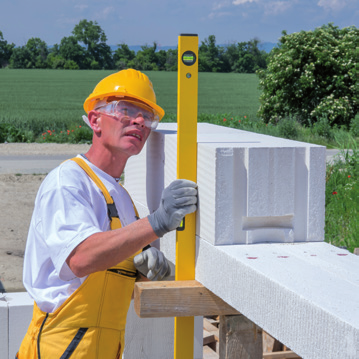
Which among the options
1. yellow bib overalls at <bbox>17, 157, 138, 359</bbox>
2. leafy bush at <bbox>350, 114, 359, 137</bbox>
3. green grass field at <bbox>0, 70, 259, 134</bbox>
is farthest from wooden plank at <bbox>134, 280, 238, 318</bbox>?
green grass field at <bbox>0, 70, 259, 134</bbox>

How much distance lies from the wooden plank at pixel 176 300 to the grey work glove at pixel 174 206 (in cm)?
21

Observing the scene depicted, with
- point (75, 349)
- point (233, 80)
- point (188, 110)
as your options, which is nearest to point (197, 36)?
point (188, 110)

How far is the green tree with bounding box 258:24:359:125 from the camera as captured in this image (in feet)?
62.0

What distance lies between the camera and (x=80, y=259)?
2371mm

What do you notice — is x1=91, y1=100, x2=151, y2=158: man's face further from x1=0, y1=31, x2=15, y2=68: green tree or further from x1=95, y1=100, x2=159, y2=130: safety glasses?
x1=0, y1=31, x2=15, y2=68: green tree

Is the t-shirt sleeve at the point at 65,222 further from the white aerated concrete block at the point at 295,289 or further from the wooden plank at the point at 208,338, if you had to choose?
the wooden plank at the point at 208,338

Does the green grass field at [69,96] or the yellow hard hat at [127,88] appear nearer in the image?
the yellow hard hat at [127,88]

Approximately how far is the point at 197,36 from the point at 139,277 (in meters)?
1.12

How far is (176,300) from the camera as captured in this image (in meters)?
2.37

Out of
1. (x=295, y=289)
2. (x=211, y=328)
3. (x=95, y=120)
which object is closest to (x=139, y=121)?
(x=95, y=120)

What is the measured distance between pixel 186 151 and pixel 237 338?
29.1 inches

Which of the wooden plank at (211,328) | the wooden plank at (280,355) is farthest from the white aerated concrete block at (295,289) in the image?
the wooden plank at (211,328)

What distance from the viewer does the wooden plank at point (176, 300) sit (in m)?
2.35

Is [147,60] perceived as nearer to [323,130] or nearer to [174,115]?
[174,115]
